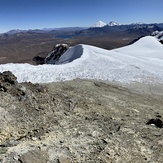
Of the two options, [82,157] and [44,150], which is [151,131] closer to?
[82,157]

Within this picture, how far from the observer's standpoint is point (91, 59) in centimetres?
3359

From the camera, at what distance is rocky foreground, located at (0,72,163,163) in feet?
30.5

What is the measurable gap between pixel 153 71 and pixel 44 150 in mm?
24632

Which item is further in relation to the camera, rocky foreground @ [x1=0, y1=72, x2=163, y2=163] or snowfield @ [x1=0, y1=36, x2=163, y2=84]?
snowfield @ [x1=0, y1=36, x2=163, y2=84]

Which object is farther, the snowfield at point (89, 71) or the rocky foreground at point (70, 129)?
the snowfield at point (89, 71)

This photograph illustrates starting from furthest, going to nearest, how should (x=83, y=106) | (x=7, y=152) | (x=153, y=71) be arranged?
(x=153, y=71) → (x=83, y=106) → (x=7, y=152)

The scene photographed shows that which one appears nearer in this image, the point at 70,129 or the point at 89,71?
the point at 70,129

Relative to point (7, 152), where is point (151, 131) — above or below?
below

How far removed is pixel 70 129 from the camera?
11.2 meters

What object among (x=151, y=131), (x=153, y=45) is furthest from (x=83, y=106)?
(x=153, y=45)

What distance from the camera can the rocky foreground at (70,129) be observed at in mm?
9297

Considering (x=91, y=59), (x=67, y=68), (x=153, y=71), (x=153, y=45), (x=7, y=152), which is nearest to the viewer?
(x=7, y=152)

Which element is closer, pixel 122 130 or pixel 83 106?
pixel 122 130

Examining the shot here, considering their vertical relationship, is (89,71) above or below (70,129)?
below
